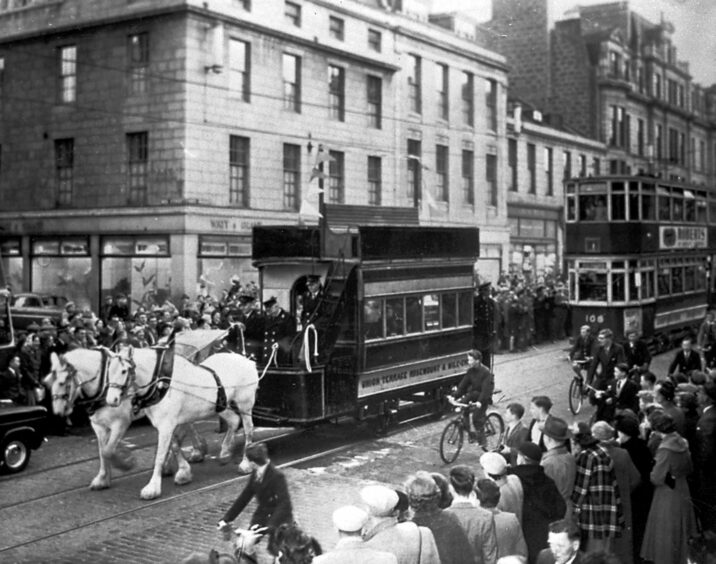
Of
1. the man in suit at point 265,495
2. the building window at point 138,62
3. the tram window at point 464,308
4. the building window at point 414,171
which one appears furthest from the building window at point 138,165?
the man in suit at point 265,495

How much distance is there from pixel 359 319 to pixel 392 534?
787cm

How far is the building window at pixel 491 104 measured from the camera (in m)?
30.4

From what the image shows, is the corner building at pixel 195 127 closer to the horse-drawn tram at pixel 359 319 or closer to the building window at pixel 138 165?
the building window at pixel 138 165

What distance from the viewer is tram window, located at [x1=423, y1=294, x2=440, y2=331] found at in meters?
14.2

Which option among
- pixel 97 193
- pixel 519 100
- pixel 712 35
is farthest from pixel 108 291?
pixel 519 100

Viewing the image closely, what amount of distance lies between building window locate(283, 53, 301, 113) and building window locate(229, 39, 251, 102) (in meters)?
1.37

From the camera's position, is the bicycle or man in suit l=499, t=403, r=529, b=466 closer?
man in suit l=499, t=403, r=529, b=466

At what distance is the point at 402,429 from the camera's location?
1402cm

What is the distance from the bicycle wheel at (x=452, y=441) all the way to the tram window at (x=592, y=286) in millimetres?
10679

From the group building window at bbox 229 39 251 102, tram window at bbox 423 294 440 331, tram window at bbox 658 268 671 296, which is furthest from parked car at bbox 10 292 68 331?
tram window at bbox 658 268 671 296

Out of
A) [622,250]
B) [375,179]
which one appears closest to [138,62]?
[375,179]

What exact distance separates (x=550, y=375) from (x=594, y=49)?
25.8m

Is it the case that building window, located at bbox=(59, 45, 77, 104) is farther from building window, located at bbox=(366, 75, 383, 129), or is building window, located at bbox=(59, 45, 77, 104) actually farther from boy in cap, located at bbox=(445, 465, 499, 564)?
boy in cap, located at bbox=(445, 465, 499, 564)

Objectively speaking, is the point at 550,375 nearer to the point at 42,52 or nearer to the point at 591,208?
the point at 591,208
